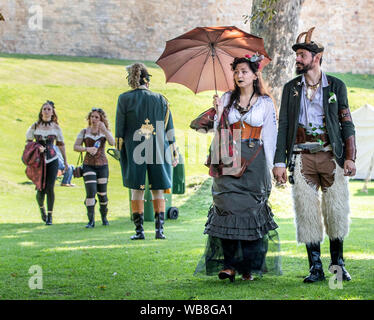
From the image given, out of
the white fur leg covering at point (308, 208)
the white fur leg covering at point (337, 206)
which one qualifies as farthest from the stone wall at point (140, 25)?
the white fur leg covering at point (337, 206)

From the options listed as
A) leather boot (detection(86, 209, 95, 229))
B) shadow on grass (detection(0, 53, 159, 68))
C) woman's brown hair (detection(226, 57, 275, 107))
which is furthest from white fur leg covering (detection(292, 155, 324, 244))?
shadow on grass (detection(0, 53, 159, 68))

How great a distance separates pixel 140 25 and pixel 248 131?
36.1 m

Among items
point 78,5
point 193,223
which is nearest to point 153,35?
point 78,5

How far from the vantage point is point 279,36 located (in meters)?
15.0

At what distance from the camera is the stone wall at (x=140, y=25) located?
38.7 meters

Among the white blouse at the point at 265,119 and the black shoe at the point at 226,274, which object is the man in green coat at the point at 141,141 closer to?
the white blouse at the point at 265,119

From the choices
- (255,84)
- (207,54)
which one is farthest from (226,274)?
(207,54)

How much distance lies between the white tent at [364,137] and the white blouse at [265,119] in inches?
708

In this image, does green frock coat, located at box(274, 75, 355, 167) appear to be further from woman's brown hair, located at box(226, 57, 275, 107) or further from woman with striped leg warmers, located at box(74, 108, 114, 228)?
woman with striped leg warmers, located at box(74, 108, 114, 228)

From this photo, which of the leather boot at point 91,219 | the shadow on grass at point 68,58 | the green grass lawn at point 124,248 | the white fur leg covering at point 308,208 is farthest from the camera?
the shadow on grass at point 68,58

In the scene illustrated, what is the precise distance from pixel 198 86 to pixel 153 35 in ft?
114

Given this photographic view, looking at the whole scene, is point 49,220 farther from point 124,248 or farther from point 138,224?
point 124,248

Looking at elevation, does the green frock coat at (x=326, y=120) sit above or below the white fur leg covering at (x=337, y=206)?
above

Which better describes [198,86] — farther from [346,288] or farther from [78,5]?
[78,5]
